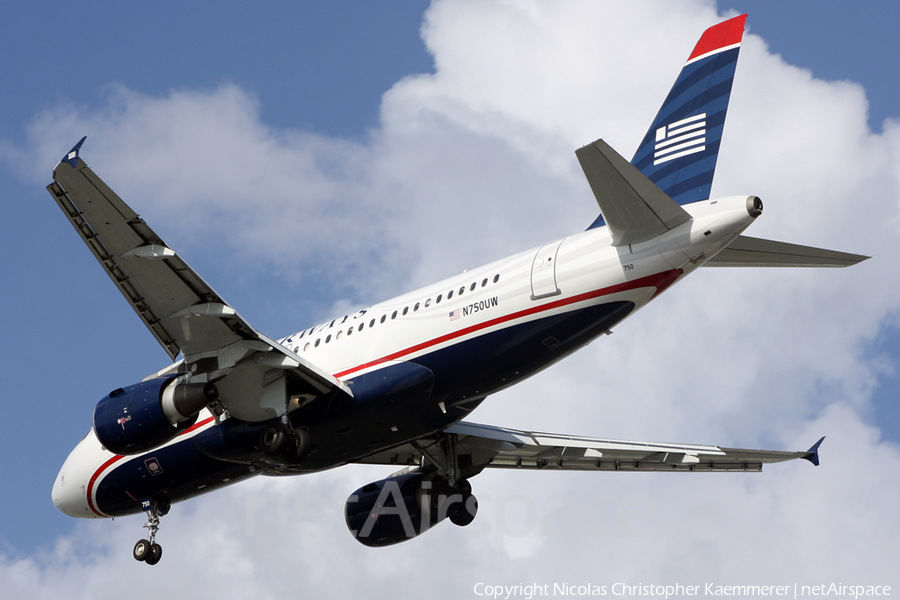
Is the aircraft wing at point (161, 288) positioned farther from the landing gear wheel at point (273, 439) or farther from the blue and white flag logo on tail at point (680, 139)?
the blue and white flag logo on tail at point (680, 139)

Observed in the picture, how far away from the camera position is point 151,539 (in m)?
22.2

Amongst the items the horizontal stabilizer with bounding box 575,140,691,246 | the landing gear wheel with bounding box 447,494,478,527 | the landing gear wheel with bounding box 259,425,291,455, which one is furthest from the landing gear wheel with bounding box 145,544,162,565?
the horizontal stabilizer with bounding box 575,140,691,246

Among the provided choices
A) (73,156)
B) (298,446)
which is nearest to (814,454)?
(298,446)

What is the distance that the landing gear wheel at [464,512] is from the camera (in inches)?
920

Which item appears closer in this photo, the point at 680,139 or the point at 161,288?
the point at 161,288

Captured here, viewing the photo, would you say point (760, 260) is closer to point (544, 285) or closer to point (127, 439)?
point (544, 285)

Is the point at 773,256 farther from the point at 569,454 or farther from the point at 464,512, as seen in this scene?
the point at 464,512

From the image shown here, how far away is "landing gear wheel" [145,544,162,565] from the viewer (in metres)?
22.0

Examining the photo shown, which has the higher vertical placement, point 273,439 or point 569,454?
point 569,454

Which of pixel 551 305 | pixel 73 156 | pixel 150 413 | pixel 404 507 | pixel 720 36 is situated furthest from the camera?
pixel 404 507

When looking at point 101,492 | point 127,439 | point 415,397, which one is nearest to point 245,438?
point 127,439

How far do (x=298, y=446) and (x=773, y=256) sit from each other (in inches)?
346

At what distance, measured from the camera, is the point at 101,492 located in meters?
22.4

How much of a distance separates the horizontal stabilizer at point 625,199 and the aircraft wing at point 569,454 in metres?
7.80
